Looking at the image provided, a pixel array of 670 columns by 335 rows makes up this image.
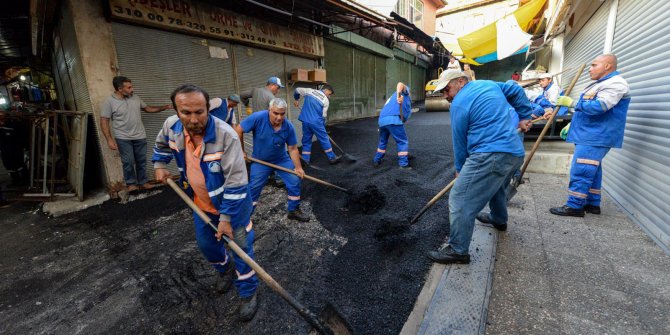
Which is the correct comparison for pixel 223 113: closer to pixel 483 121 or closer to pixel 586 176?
pixel 483 121

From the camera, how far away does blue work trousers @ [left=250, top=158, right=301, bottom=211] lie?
341cm

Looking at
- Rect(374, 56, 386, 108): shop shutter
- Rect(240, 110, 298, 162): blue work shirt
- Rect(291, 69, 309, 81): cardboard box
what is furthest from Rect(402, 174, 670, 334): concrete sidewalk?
Rect(374, 56, 386, 108): shop shutter

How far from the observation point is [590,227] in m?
2.88

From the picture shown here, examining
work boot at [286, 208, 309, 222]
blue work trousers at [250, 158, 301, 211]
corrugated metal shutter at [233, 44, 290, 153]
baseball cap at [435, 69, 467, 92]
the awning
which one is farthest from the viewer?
the awning

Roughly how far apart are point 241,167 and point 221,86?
4.83 metres

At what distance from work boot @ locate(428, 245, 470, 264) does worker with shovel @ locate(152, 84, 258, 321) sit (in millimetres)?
1555

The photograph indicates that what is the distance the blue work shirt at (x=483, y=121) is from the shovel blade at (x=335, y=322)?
170 cm

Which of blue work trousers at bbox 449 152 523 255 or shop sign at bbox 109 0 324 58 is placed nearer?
blue work trousers at bbox 449 152 523 255

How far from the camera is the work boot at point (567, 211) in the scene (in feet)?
10.2

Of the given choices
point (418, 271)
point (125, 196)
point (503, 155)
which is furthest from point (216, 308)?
point (125, 196)

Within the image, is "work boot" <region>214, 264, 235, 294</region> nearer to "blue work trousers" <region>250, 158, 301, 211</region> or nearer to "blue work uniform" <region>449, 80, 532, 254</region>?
"blue work trousers" <region>250, 158, 301, 211</region>

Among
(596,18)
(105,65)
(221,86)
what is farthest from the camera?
(221,86)

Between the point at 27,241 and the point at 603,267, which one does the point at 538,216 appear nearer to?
the point at 603,267

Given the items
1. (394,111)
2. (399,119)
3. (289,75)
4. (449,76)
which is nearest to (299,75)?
(289,75)
